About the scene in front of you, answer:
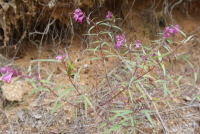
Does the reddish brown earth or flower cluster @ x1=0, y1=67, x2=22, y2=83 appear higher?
flower cluster @ x1=0, y1=67, x2=22, y2=83

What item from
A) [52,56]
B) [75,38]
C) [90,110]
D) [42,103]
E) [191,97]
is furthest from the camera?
[75,38]

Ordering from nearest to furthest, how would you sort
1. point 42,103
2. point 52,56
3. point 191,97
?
point 42,103
point 191,97
point 52,56

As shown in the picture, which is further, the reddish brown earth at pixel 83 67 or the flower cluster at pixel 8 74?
the reddish brown earth at pixel 83 67

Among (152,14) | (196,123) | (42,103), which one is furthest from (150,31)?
(42,103)

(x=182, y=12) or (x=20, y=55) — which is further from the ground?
(x=182, y=12)

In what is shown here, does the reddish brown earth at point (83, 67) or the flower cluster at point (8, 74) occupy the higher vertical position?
the flower cluster at point (8, 74)

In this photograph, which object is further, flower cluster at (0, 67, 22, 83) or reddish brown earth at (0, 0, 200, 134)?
reddish brown earth at (0, 0, 200, 134)

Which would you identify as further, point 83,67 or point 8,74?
point 83,67

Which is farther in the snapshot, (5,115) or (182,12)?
(182,12)

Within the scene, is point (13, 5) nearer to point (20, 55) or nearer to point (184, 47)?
point (20, 55)

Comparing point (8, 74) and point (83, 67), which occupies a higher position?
point (8, 74)

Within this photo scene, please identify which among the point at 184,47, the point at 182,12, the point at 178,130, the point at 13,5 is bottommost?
the point at 178,130
